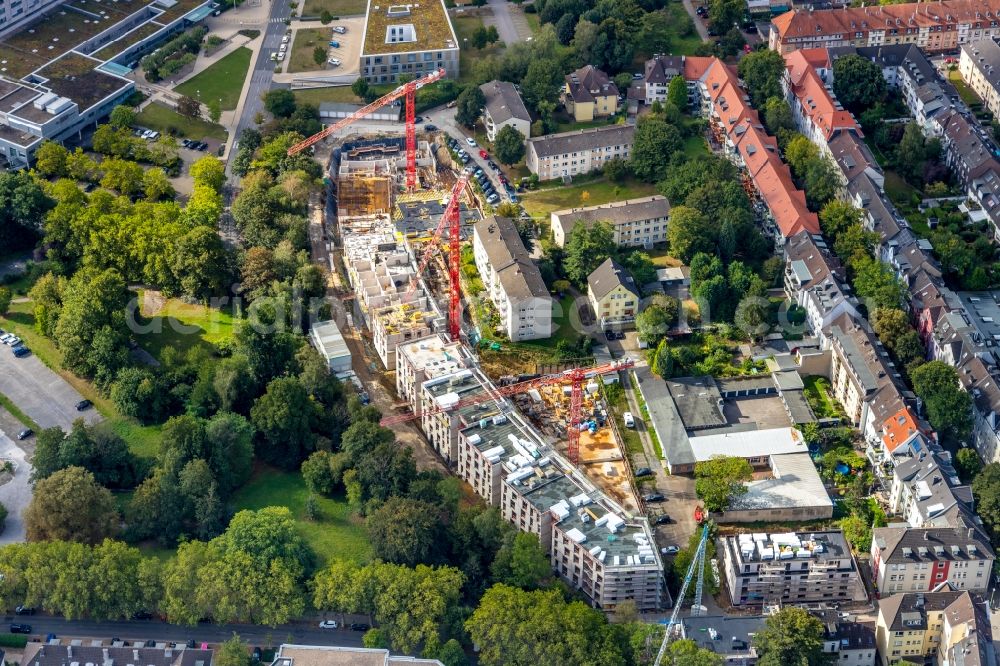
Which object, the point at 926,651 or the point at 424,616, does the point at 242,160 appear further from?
the point at 926,651

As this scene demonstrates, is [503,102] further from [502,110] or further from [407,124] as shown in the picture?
[407,124]

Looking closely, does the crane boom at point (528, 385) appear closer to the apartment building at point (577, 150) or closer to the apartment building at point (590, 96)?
the apartment building at point (577, 150)

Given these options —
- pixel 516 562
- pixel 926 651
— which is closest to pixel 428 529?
pixel 516 562

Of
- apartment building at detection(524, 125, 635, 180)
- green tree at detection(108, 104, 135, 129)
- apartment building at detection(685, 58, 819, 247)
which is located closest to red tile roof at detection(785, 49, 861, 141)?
apartment building at detection(685, 58, 819, 247)

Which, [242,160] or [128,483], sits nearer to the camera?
[128,483]

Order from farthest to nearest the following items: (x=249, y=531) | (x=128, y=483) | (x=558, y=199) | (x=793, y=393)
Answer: (x=558, y=199), (x=793, y=393), (x=128, y=483), (x=249, y=531)

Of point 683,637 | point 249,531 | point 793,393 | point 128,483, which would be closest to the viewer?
point 683,637

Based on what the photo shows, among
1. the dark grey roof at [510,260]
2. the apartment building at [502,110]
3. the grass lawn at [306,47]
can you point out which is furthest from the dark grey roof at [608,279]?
the grass lawn at [306,47]
